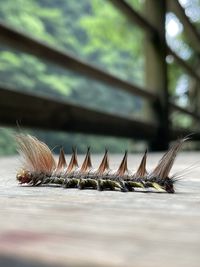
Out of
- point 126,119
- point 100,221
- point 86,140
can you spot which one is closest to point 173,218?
point 100,221

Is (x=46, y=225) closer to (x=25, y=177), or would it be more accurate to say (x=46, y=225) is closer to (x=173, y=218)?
(x=173, y=218)

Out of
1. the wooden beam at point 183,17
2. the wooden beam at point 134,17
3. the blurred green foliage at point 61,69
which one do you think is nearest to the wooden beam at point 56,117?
the wooden beam at point 134,17

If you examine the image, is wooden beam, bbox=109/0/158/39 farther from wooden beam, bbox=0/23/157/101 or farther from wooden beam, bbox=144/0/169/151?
wooden beam, bbox=0/23/157/101

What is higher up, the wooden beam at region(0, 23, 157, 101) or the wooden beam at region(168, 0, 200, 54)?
the wooden beam at region(168, 0, 200, 54)

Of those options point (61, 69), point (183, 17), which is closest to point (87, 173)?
point (183, 17)

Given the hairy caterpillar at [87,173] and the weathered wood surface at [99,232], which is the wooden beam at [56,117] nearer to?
the hairy caterpillar at [87,173]

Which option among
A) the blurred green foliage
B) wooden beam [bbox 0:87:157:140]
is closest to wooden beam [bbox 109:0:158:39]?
wooden beam [bbox 0:87:157:140]

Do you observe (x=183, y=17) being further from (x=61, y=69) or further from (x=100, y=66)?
(x=61, y=69)
